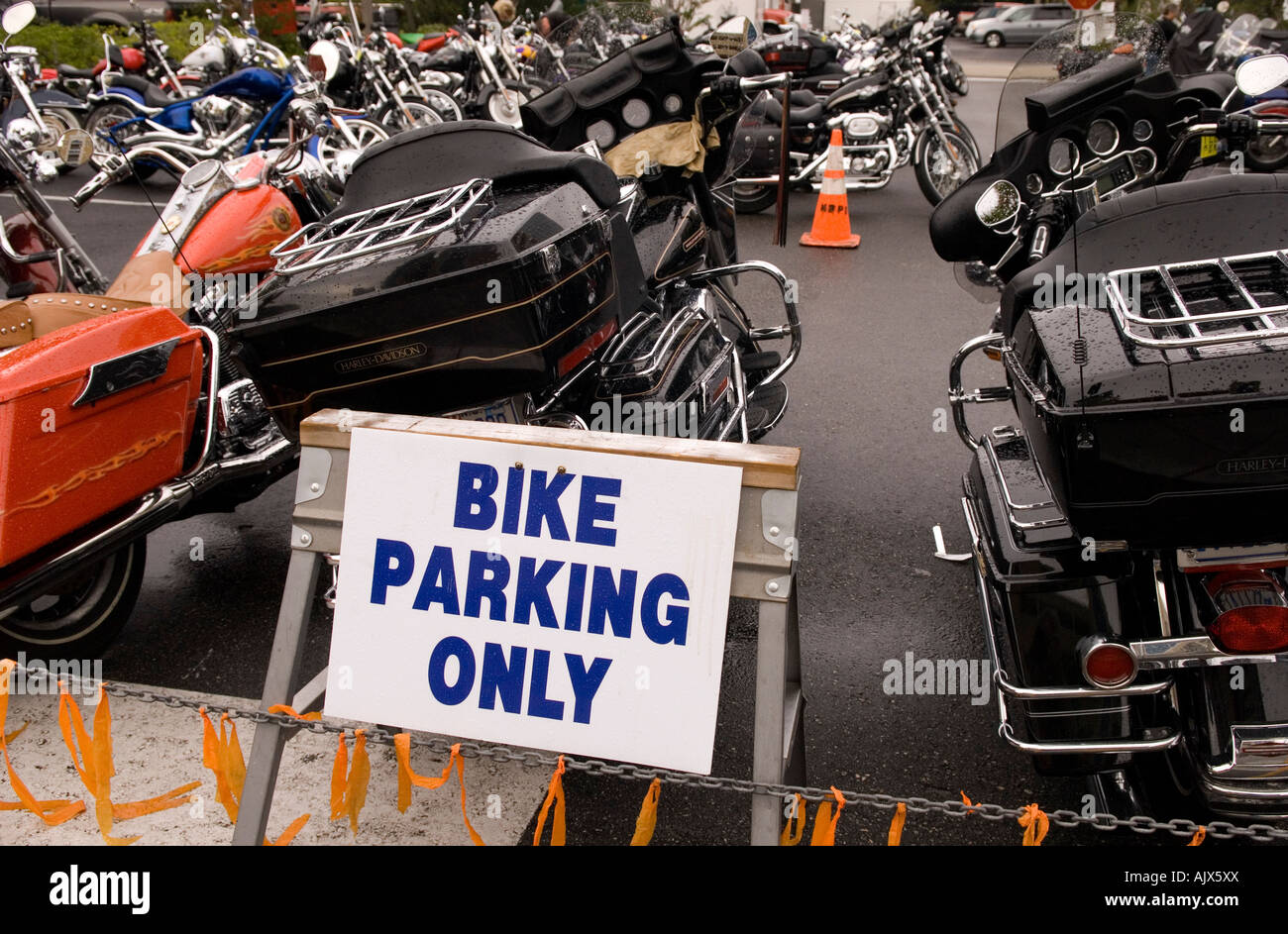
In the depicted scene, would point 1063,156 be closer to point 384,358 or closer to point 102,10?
point 384,358

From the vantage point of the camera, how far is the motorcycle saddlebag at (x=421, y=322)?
2373mm

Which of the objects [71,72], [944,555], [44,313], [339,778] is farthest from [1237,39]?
[71,72]

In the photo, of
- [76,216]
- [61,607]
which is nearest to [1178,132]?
[61,607]

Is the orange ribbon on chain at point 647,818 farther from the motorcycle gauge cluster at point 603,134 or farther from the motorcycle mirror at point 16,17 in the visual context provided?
the motorcycle mirror at point 16,17

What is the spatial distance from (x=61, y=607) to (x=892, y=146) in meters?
7.77

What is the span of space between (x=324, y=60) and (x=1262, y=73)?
6801 mm

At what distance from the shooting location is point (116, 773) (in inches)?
107

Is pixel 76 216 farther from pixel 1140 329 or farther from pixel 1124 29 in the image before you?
pixel 1140 329

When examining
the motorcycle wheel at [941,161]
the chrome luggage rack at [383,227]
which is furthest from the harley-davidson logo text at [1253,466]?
the motorcycle wheel at [941,161]

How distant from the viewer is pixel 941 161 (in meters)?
8.59

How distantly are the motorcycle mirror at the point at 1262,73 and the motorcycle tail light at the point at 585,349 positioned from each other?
1.84 m

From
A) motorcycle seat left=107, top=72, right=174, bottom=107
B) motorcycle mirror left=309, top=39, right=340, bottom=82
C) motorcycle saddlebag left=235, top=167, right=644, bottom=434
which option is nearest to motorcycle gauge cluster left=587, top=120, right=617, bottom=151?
motorcycle saddlebag left=235, top=167, right=644, bottom=434
